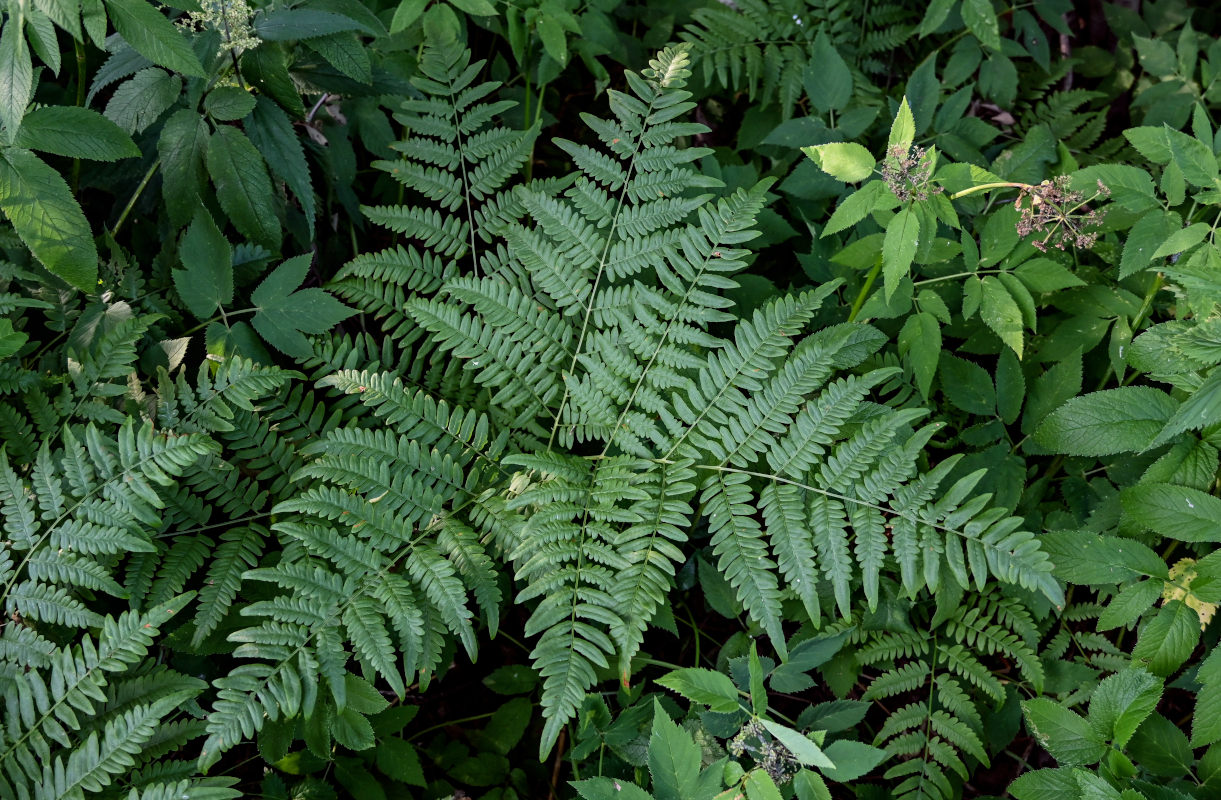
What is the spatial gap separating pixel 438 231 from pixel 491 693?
4.54ft

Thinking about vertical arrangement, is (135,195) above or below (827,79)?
below

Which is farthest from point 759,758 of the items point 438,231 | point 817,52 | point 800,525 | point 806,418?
point 817,52

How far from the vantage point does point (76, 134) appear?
6.86 ft

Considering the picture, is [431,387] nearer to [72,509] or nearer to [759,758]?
[72,509]

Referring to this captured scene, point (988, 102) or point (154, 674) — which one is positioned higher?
point (988, 102)

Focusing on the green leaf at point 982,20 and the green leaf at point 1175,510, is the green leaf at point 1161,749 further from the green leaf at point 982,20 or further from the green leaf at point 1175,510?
the green leaf at point 982,20

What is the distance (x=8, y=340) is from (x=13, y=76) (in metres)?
0.59

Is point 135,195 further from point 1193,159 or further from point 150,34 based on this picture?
point 1193,159

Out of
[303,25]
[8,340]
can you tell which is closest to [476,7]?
[303,25]

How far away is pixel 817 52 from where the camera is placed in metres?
2.94

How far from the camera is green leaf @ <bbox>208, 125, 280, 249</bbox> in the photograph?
88.6 inches

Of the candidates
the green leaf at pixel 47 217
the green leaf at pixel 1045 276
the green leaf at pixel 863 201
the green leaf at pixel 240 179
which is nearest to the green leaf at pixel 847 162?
the green leaf at pixel 863 201

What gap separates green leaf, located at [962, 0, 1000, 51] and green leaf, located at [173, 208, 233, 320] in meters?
2.45

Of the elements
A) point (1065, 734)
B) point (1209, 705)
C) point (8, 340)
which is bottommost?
point (1065, 734)
